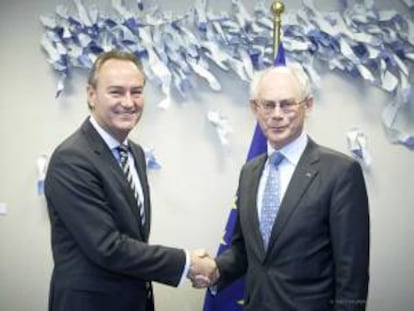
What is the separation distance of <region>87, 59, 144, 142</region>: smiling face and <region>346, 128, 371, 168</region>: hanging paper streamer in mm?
1488

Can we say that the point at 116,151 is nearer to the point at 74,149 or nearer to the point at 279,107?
the point at 74,149

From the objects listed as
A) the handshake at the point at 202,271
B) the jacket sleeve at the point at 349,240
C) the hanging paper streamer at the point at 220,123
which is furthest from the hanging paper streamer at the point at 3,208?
the jacket sleeve at the point at 349,240

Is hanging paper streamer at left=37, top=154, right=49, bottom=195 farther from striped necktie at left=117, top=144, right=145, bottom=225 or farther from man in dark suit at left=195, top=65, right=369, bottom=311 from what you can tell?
man in dark suit at left=195, top=65, right=369, bottom=311

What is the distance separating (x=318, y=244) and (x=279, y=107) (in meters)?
0.48

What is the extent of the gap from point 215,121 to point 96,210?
1364 millimetres

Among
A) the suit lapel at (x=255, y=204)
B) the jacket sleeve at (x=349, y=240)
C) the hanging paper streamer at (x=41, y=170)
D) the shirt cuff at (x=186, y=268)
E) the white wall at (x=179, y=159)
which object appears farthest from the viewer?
the hanging paper streamer at (x=41, y=170)

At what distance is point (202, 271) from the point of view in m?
2.08

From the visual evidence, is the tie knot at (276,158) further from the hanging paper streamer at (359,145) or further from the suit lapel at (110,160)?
the hanging paper streamer at (359,145)

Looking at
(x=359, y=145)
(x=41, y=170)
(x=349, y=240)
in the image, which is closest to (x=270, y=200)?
(x=349, y=240)

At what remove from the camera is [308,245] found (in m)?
1.64

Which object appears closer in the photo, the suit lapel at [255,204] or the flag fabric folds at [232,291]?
the suit lapel at [255,204]

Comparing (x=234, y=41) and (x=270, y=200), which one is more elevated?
(x=234, y=41)

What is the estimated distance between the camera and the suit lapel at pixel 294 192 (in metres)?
1.66

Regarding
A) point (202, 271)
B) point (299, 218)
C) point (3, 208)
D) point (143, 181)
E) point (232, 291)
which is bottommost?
point (232, 291)
